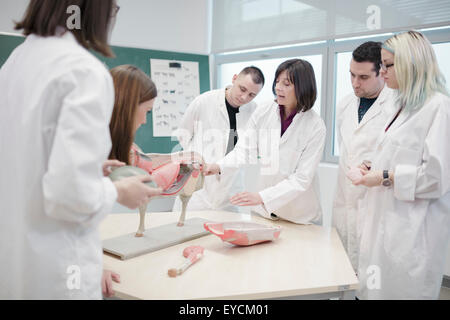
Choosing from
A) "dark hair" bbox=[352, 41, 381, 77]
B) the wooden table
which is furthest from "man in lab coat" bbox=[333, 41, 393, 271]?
the wooden table

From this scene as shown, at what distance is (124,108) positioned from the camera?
139 cm

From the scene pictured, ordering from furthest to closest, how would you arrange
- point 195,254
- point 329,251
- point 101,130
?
point 329,251 → point 195,254 → point 101,130

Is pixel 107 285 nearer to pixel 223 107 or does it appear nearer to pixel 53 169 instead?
pixel 53 169

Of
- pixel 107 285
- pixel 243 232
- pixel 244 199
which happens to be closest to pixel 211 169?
pixel 244 199

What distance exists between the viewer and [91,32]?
3.17 ft

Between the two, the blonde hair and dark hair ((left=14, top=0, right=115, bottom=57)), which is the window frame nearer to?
the blonde hair

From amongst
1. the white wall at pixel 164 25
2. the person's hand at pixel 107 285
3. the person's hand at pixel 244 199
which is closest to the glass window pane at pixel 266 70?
the white wall at pixel 164 25

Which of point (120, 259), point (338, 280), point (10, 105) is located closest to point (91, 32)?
point (10, 105)

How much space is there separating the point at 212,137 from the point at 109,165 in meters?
1.68

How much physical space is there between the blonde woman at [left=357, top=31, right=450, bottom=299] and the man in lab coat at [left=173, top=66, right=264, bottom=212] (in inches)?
47.5

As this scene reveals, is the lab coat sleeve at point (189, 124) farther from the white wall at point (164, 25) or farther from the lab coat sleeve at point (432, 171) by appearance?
the lab coat sleeve at point (432, 171)
